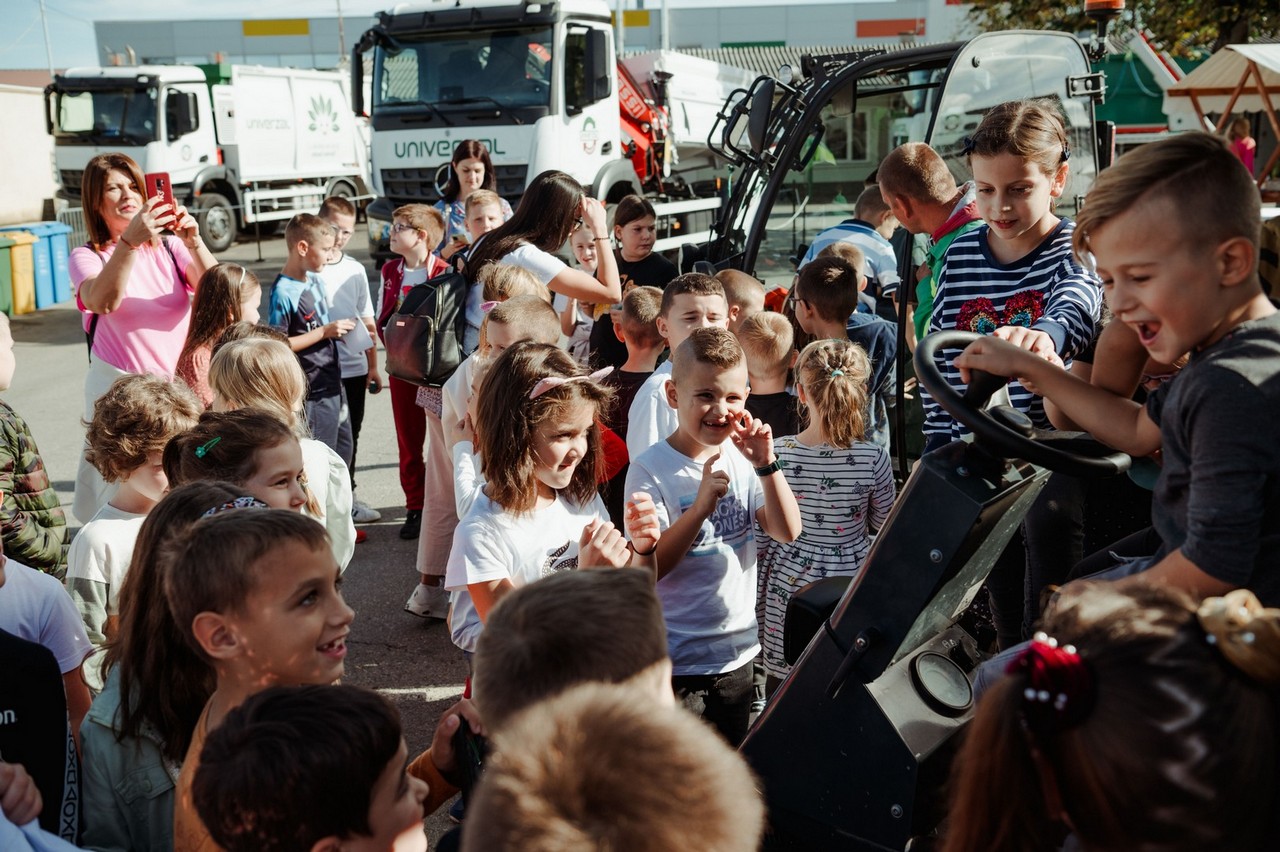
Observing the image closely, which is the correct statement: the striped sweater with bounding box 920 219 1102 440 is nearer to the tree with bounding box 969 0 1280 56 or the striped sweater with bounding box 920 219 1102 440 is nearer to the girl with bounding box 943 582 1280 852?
the girl with bounding box 943 582 1280 852

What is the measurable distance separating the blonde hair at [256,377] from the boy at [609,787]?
8.48 feet

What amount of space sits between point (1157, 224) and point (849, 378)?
5.86 ft

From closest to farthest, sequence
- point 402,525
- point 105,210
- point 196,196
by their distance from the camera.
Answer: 1. point 105,210
2. point 402,525
3. point 196,196

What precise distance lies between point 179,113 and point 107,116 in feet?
4.85

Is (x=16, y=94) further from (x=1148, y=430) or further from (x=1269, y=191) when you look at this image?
(x=1148, y=430)

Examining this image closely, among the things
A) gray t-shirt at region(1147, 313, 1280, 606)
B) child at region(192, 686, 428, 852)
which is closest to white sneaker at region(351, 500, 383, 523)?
A: child at region(192, 686, 428, 852)

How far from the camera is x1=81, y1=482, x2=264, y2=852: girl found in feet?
6.75

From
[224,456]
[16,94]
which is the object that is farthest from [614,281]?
[16,94]

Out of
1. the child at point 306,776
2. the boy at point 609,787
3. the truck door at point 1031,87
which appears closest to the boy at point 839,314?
the truck door at point 1031,87

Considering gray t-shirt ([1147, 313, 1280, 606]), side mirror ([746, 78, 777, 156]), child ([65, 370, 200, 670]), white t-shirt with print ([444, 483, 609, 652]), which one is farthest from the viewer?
side mirror ([746, 78, 777, 156])

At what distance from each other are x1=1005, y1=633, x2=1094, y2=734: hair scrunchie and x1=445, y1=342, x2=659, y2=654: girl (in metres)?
1.35

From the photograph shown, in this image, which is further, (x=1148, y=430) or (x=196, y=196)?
(x=196, y=196)

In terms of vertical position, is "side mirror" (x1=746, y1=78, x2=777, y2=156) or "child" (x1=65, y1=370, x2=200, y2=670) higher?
"side mirror" (x1=746, y1=78, x2=777, y2=156)

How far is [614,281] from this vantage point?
492 centimetres
